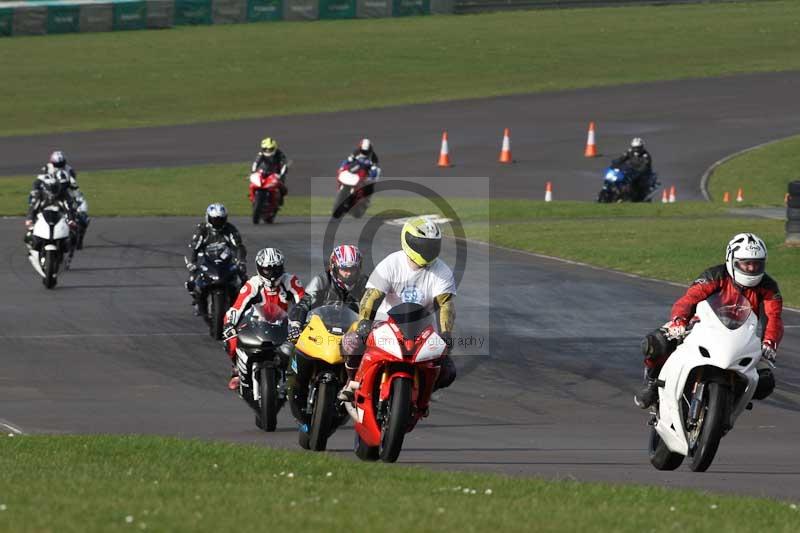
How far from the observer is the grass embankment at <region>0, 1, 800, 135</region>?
188 ft

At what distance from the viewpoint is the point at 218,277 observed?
2030 cm

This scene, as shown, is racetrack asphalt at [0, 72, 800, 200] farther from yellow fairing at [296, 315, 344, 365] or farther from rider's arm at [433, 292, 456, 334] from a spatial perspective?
rider's arm at [433, 292, 456, 334]

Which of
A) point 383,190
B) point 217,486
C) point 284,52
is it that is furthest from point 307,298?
point 284,52

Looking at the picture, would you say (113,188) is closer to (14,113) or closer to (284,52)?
(14,113)

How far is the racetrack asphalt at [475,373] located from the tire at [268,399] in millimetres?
139

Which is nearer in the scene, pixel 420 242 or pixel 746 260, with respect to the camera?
pixel 746 260

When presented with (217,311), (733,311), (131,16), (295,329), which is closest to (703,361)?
(733,311)

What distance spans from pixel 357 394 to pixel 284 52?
54.7m

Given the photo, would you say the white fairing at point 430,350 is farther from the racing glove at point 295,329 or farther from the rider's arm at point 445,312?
the racing glove at point 295,329

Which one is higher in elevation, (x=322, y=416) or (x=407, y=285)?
(x=407, y=285)

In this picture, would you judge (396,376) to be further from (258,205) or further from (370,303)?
(258,205)

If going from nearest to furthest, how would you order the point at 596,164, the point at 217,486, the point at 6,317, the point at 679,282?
the point at 217,486 < the point at 6,317 < the point at 679,282 < the point at 596,164

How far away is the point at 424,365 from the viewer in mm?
12062

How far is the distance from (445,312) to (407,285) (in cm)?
42
